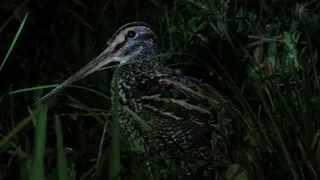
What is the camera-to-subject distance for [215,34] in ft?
13.1

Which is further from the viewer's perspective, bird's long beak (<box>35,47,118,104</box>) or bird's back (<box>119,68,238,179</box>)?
bird's long beak (<box>35,47,118,104</box>)

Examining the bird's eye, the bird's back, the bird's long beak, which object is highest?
the bird's eye

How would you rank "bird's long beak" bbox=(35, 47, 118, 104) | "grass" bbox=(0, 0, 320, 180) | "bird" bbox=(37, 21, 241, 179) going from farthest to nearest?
"bird's long beak" bbox=(35, 47, 118, 104) < "bird" bbox=(37, 21, 241, 179) < "grass" bbox=(0, 0, 320, 180)

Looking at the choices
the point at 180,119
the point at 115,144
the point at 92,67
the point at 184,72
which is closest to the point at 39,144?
the point at 115,144

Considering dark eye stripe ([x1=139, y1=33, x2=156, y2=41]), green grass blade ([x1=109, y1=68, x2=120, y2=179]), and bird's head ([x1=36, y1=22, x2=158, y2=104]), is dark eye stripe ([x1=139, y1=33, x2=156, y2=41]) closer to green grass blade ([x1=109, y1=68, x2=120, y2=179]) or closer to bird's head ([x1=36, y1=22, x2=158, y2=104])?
bird's head ([x1=36, y1=22, x2=158, y2=104])

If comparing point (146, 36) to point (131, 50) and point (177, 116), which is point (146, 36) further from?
point (177, 116)

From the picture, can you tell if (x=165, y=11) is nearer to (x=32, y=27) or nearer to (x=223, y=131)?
(x=32, y=27)

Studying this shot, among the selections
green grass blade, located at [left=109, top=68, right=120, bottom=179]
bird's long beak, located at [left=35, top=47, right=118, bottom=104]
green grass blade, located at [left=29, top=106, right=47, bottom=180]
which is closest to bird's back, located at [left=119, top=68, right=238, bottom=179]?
bird's long beak, located at [left=35, top=47, right=118, bottom=104]

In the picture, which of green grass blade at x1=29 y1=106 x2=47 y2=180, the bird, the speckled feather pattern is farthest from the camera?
the speckled feather pattern

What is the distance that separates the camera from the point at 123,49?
3.50 metres

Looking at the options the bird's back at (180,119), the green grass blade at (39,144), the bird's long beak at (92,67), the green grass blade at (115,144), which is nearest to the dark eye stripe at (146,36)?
the bird's long beak at (92,67)

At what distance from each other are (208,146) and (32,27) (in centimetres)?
125

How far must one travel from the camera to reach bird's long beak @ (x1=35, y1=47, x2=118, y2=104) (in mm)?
3457

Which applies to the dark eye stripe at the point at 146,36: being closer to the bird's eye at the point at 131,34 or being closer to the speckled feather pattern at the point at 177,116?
the bird's eye at the point at 131,34
